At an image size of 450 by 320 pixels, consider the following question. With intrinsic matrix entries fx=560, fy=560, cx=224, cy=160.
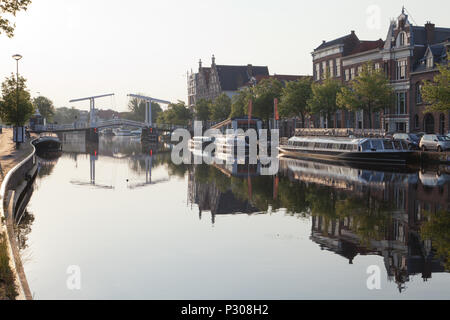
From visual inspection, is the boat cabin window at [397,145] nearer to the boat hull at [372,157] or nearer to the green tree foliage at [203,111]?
the boat hull at [372,157]

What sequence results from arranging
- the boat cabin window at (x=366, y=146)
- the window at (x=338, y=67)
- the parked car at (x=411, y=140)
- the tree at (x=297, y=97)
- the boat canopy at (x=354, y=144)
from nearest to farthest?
the boat canopy at (x=354, y=144)
the boat cabin window at (x=366, y=146)
the parked car at (x=411, y=140)
the tree at (x=297, y=97)
the window at (x=338, y=67)

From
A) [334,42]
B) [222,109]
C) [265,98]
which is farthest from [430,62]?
[222,109]

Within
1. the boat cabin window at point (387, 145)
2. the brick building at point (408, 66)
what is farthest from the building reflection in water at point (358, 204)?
the brick building at point (408, 66)

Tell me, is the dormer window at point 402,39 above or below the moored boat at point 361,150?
above

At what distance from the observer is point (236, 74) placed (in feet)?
463

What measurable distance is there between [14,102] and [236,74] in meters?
87.6

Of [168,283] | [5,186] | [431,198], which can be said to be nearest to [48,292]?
[168,283]

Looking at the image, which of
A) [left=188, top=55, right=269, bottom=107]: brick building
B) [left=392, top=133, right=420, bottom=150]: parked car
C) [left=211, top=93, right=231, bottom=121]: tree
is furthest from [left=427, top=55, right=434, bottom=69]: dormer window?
[left=188, top=55, right=269, bottom=107]: brick building

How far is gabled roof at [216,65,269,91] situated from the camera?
138500 millimetres

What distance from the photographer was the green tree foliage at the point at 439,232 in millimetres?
16031

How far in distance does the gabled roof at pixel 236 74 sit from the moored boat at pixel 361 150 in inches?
3218

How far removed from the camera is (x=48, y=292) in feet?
42.0

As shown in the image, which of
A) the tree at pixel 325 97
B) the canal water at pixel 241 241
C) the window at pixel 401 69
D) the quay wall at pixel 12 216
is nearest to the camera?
the quay wall at pixel 12 216
